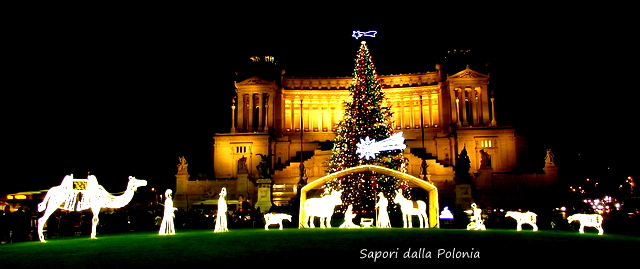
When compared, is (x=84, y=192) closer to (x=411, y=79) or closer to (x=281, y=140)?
(x=281, y=140)

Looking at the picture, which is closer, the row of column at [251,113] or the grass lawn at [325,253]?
the grass lawn at [325,253]

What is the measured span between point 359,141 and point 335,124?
35.7m

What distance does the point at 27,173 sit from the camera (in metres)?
51.8

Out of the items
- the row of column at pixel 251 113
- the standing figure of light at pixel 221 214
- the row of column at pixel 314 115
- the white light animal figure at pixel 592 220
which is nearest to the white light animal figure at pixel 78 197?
the standing figure of light at pixel 221 214

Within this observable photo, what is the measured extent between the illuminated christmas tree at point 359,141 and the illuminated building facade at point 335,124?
14038mm

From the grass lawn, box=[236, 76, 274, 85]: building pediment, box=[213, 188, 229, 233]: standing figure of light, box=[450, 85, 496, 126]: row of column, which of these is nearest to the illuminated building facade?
A: box=[236, 76, 274, 85]: building pediment

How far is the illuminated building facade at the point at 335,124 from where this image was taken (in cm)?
6400

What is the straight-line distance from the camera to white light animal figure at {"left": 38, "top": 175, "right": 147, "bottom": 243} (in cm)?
2127

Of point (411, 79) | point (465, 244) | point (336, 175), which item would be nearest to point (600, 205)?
point (336, 175)

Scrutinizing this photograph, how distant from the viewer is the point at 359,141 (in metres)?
40.3

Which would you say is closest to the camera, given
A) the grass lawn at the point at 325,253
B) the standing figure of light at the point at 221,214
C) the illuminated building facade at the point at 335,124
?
the grass lawn at the point at 325,253

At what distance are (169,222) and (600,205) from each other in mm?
26959

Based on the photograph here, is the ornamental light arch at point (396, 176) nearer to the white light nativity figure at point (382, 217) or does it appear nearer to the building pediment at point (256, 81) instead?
the white light nativity figure at point (382, 217)

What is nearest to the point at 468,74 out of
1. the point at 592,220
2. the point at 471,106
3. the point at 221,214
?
the point at 471,106
